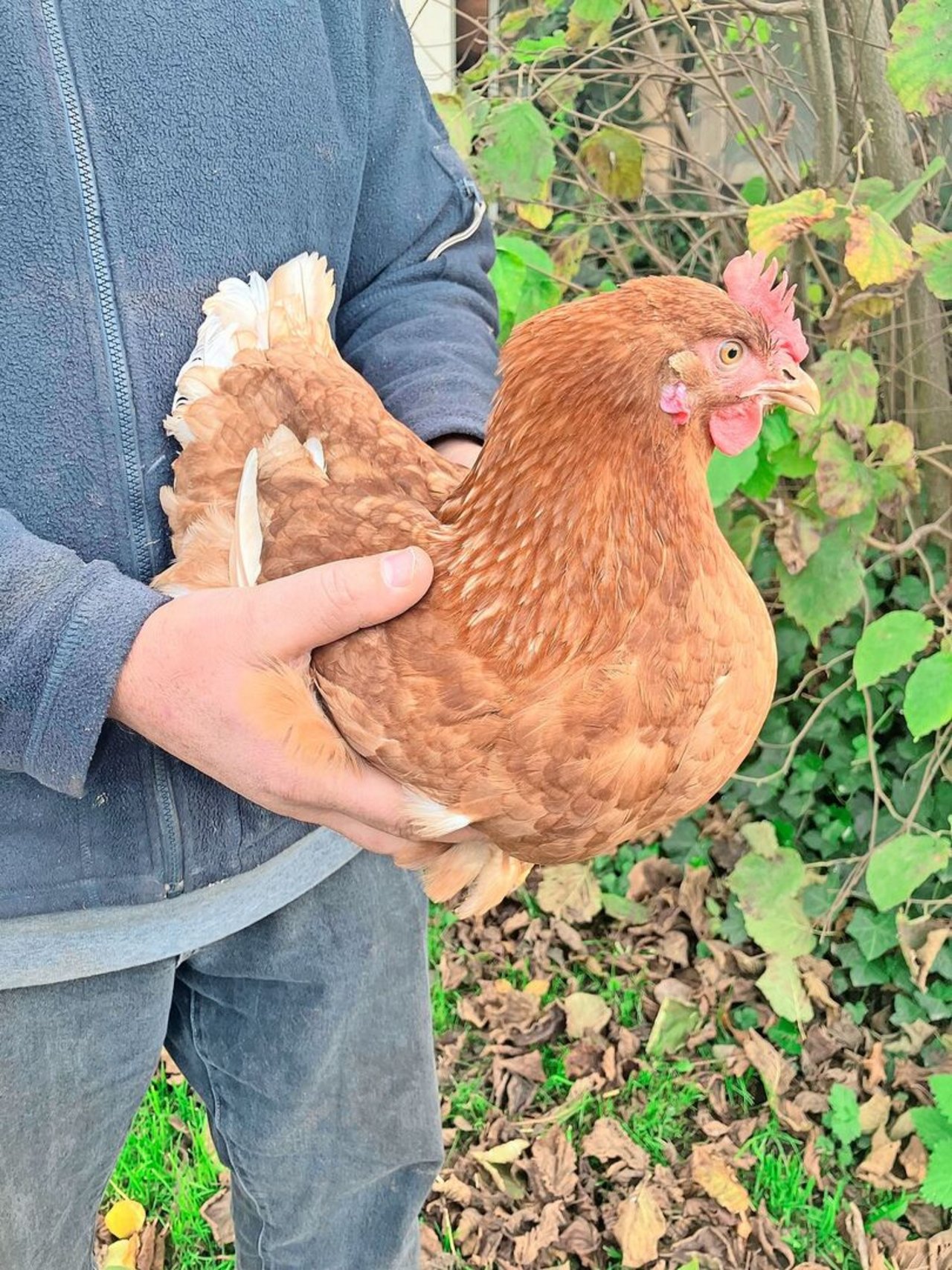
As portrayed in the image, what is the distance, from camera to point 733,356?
3.51ft

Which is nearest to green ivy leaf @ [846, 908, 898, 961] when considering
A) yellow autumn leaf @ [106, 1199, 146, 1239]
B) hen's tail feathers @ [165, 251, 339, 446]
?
yellow autumn leaf @ [106, 1199, 146, 1239]

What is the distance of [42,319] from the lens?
39.4 inches

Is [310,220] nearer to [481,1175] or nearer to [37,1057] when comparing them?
[37,1057]

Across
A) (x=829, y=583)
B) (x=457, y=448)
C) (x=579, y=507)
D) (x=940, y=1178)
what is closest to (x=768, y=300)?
(x=579, y=507)

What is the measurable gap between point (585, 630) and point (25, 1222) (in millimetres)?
819

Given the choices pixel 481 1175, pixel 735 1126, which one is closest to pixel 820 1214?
pixel 735 1126

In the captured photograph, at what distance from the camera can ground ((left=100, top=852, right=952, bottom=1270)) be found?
81.0 inches

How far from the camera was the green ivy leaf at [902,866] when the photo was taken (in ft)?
6.43

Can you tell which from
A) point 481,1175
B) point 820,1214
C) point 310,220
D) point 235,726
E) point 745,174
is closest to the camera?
point 235,726

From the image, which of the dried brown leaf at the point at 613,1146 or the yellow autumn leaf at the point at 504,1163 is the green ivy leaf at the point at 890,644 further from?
the yellow autumn leaf at the point at 504,1163

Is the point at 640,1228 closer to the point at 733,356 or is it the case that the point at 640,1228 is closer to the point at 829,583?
the point at 829,583

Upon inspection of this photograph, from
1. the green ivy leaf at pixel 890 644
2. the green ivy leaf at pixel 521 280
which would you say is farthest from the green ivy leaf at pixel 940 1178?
the green ivy leaf at pixel 521 280

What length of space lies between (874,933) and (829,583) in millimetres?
806

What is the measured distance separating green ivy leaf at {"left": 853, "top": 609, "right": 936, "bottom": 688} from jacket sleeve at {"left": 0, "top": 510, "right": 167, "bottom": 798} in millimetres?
1347
